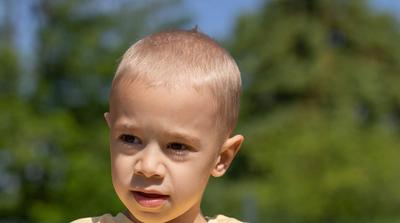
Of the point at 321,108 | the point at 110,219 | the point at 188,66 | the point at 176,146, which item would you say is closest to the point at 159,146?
the point at 176,146

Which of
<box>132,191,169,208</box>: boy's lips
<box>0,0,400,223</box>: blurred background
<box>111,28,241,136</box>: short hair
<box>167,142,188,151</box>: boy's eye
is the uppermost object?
<box>0,0,400,223</box>: blurred background

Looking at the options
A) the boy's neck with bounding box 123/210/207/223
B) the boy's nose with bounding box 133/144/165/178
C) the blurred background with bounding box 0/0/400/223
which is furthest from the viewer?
the blurred background with bounding box 0/0/400/223

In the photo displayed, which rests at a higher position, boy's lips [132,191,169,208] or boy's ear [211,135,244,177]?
boy's ear [211,135,244,177]

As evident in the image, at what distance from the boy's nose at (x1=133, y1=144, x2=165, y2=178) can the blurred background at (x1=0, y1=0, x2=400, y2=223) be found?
15.3 m

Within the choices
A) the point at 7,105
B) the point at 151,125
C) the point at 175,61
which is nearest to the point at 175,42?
the point at 175,61

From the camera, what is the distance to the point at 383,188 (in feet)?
76.6

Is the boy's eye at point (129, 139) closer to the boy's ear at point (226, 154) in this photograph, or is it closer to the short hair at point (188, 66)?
the short hair at point (188, 66)

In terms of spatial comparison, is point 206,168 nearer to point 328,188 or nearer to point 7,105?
point 7,105

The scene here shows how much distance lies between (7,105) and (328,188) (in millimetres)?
8021

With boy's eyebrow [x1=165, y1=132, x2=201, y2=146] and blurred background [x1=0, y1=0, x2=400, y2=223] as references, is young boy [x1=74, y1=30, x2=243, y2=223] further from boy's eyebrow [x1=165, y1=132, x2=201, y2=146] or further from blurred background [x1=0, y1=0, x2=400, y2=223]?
blurred background [x1=0, y1=0, x2=400, y2=223]

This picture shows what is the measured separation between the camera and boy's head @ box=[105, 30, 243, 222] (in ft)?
8.22

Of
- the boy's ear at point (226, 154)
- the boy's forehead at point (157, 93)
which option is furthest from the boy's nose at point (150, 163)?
the boy's ear at point (226, 154)

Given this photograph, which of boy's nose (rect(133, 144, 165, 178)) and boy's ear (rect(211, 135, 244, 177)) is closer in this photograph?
boy's nose (rect(133, 144, 165, 178))

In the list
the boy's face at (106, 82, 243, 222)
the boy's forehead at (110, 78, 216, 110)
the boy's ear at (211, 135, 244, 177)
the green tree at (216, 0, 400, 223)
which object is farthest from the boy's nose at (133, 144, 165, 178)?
the green tree at (216, 0, 400, 223)
